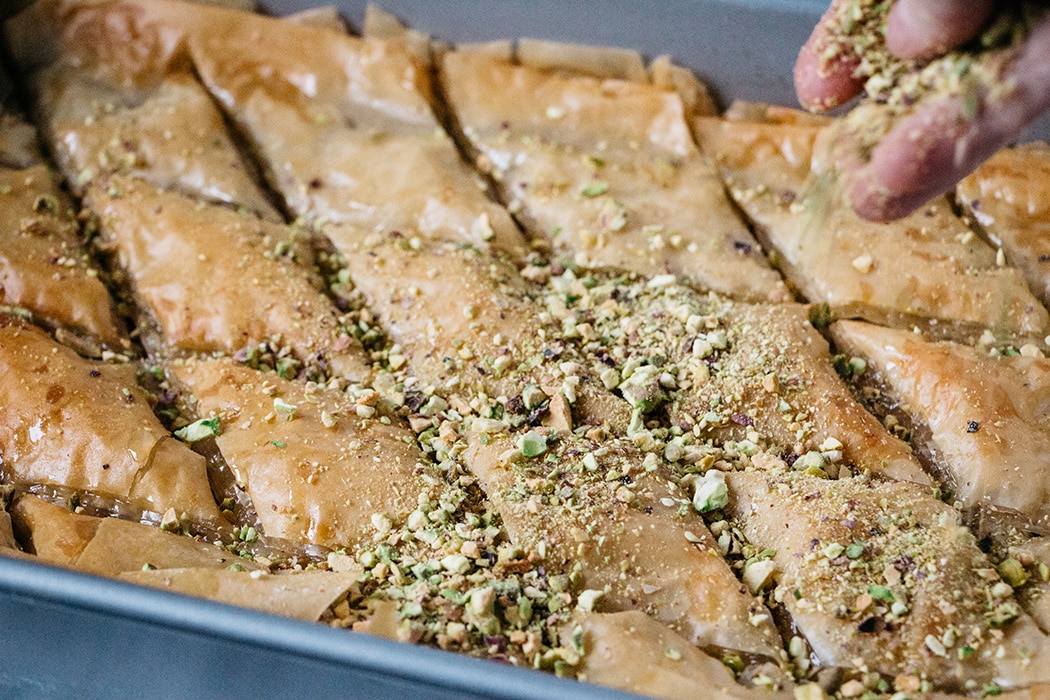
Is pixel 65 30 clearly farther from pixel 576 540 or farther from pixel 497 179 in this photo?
pixel 576 540

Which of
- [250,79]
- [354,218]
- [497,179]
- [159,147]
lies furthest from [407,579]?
[250,79]

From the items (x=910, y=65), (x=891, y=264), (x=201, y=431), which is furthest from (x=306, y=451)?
(x=891, y=264)

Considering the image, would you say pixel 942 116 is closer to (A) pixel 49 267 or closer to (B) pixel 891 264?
(B) pixel 891 264

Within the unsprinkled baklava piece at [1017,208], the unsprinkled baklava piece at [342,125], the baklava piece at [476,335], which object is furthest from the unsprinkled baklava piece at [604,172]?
the unsprinkled baklava piece at [1017,208]

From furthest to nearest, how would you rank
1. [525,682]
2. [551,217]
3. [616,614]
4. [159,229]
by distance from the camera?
[551,217] → [159,229] → [616,614] → [525,682]

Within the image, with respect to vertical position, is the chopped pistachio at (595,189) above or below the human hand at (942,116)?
below

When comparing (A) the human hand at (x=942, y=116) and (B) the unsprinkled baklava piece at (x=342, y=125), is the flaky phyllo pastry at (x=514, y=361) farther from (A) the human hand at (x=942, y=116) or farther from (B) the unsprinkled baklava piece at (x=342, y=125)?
(A) the human hand at (x=942, y=116)

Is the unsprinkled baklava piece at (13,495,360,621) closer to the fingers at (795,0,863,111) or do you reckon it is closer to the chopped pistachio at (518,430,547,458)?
the chopped pistachio at (518,430,547,458)
